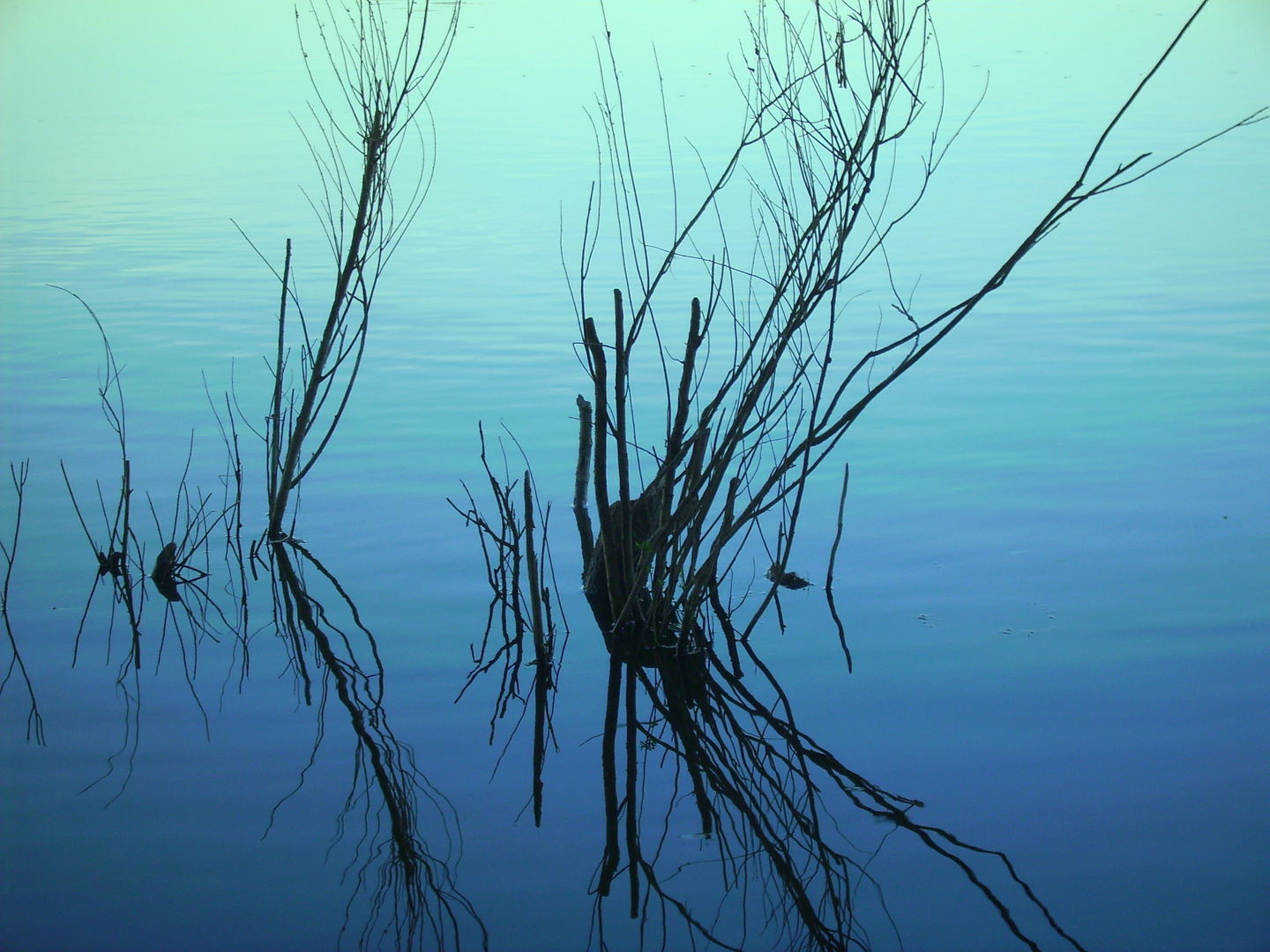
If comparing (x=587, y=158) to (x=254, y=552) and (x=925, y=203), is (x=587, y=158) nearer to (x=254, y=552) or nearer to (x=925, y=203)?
(x=925, y=203)

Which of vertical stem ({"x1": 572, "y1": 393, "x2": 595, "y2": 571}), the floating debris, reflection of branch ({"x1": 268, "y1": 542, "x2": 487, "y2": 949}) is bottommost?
reflection of branch ({"x1": 268, "y1": 542, "x2": 487, "y2": 949})

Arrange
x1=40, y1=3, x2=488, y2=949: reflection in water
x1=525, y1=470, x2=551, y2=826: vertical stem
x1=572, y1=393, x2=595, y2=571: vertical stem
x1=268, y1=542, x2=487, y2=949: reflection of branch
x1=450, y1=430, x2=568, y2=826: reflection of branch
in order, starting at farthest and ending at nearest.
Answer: x1=572, y1=393, x2=595, y2=571: vertical stem → x1=450, y1=430, x2=568, y2=826: reflection of branch → x1=525, y1=470, x2=551, y2=826: vertical stem → x1=40, y1=3, x2=488, y2=949: reflection in water → x1=268, y1=542, x2=487, y2=949: reflection of branch

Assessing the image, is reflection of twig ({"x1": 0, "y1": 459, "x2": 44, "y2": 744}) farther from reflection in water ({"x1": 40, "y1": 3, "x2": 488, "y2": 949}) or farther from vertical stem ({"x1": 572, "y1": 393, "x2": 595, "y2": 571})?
vertical stem ({"x1": 572, "y1": 393, "x2": 595, "y2": 571})

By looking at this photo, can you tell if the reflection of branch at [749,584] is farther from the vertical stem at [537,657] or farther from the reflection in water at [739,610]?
the vertical stem at [537,657]

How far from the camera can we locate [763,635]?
438 centimetres

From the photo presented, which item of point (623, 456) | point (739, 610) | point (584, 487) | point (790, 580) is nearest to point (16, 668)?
point (584, 487)

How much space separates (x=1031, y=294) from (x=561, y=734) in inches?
284

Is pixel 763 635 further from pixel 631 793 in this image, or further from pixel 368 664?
pixel 368 664

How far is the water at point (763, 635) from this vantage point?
117 inches

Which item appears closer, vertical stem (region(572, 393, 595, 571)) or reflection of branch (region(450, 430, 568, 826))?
reflection of branch (region(450, 430, 568, 826))

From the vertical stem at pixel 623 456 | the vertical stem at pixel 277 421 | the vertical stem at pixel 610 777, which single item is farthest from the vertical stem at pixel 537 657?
the vertical stem at pixel 277 421

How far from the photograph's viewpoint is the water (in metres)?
2.98

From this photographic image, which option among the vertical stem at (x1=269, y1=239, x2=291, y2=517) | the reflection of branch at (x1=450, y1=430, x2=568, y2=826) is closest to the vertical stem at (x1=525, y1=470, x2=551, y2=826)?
the reflection of branch at (x1=450, y1=430, x2=568, y2=826)

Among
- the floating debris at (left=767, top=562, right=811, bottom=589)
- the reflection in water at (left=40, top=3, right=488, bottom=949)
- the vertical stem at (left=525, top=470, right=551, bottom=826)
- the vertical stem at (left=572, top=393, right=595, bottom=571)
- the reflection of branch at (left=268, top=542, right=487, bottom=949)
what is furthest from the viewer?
the floating debris at (left=767, top=562, right=811, bottom=589)
